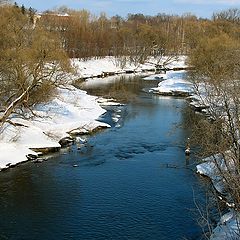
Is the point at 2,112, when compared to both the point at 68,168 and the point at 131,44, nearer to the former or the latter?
the point at 68,168

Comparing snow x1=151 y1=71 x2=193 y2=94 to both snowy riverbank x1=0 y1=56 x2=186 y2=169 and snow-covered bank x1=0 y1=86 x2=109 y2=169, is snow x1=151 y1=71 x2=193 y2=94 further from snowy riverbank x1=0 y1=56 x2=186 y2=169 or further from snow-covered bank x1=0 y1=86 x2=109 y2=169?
snow-covered bank x1=0 y1=86 x2=109 y2=169

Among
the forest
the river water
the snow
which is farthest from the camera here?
the snow

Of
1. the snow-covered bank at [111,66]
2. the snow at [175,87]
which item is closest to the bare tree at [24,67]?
the snow at [175,87]

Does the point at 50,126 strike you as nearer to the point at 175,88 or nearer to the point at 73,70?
the point at 73,70

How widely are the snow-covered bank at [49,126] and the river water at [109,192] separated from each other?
105cm

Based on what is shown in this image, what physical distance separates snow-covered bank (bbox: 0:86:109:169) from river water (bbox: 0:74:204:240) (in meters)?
1.05

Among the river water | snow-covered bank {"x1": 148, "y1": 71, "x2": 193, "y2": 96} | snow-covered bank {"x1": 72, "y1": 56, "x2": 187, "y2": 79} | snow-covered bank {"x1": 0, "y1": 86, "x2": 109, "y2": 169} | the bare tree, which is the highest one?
the bare tree

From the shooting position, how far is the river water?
494 inches

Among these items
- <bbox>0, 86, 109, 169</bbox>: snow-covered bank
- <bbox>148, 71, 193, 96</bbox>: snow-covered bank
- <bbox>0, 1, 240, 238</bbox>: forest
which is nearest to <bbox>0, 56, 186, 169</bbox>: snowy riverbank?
<bbox>0, 86, 109, 169</bbox>: snow-covered bank

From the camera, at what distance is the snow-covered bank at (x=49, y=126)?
1908 cm

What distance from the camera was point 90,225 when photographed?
41.7 ft

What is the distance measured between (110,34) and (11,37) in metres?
43.5

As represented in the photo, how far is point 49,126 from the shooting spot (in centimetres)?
2270

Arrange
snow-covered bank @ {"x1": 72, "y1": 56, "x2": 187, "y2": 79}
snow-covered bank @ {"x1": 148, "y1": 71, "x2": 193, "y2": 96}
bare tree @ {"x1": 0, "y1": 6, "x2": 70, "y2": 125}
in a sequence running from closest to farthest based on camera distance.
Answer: bare tree @ {"x1": 0, "y1": 6, "x2": 70, "y2": 125} < snow-covered bank @ {"x1": 148, "y1": 71, "x2": 193, "y2": 96} < snow-covered bank @ {"x1": 72, "y1": 56, "x2": 187, "y2": 79}
